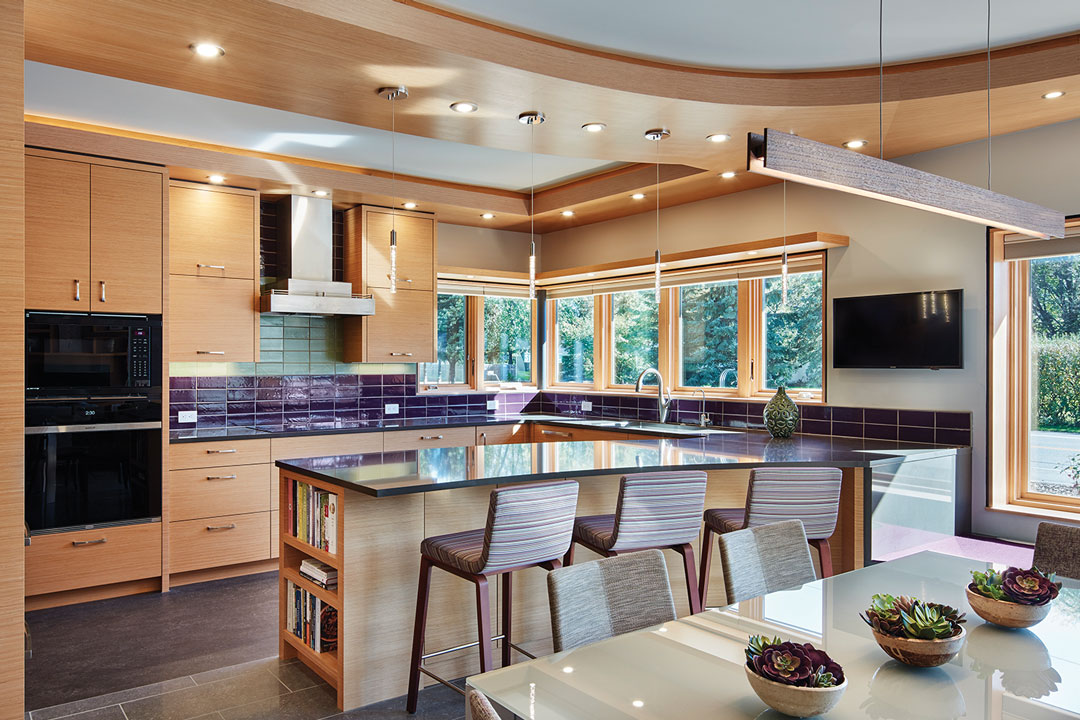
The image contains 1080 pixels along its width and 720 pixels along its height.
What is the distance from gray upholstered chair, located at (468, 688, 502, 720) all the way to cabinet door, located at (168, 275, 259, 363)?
4.09 metres

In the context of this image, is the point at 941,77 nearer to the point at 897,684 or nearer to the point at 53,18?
the point at 897,684

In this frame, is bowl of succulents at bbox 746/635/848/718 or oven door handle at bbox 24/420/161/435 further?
oven door handle at bbox 24/420/161/435

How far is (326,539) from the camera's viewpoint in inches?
114

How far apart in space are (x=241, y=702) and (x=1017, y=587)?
8.65 feet

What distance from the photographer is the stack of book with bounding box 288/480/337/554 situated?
2.87 metres

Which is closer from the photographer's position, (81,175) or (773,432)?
(81,175)

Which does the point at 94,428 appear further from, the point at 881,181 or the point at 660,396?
the point at 881,181

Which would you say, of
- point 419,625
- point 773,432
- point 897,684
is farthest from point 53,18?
point 773,432

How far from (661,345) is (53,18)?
14.8ft

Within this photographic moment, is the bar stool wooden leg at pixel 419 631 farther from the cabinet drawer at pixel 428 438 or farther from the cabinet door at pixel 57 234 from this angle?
the cabinet door at pixel 57 234

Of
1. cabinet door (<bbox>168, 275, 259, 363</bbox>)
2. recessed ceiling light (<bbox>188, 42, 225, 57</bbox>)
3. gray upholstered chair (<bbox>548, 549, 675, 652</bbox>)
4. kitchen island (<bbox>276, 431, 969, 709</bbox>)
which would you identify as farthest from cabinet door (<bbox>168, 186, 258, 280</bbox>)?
gray upholstered chair (<bbox>548, 549, 675, 652</bbox>)

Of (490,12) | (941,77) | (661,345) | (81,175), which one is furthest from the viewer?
(661,345)

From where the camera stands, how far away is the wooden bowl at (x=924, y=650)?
1434mm

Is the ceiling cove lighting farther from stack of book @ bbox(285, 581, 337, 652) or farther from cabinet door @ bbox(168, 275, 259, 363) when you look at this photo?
cabinet door @ bbox(168, 275, 259, 363)
